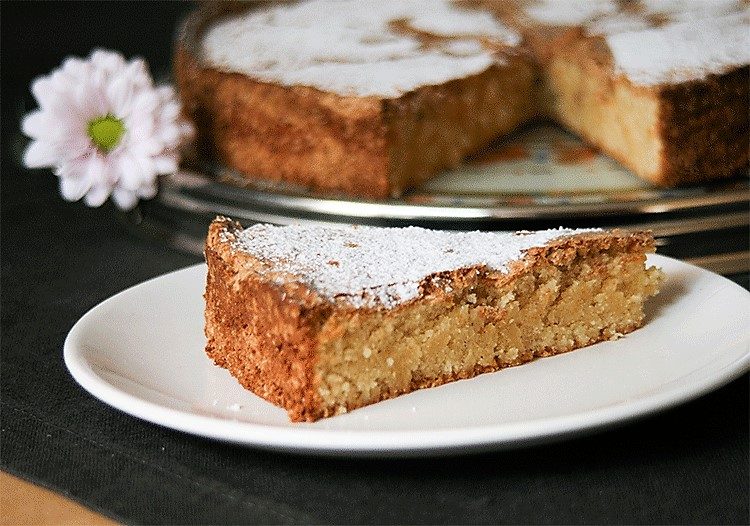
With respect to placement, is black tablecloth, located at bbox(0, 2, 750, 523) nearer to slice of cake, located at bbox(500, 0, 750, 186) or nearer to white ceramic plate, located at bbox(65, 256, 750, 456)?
white ceramic plate, located at bbox(65, 256, 750, 456)

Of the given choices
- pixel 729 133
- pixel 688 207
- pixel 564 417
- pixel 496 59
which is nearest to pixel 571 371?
pixel 564 417

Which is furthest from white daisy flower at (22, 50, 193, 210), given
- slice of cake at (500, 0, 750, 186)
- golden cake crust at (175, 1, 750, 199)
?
slice of cake at (500, 0, 750, 186)

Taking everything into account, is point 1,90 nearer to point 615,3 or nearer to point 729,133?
point 615,3

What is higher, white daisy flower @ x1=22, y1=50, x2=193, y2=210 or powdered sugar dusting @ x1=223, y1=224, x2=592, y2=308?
powdered sugar dusting @ x1=223, y1=224, x2=592, y2=308

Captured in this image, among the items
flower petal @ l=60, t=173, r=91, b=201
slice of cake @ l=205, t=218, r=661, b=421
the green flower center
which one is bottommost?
flower petal @ l=60, t=173, r=91, b=201

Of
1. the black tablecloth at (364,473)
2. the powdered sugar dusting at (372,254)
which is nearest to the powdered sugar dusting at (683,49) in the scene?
the powdered sugar dusting at (372,254)

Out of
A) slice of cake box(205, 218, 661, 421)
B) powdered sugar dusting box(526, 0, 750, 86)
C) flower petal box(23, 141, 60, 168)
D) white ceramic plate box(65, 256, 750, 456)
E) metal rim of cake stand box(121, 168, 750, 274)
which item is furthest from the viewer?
powdered sugar dusting box(526, 0, 750, 86)
